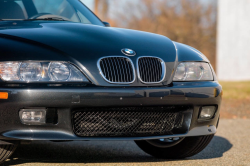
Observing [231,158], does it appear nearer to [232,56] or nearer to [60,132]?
[60,132]

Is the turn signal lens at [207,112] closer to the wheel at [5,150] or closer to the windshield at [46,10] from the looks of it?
the wheel at [5,150]

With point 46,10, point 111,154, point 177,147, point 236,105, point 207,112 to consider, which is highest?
point 46,10

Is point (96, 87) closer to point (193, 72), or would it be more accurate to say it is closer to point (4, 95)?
Result: point (4, 95)

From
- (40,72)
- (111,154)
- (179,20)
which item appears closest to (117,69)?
(40,72)

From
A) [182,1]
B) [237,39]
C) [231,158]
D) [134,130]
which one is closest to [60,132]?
[134,130]

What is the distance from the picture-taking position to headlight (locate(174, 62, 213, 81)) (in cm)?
338

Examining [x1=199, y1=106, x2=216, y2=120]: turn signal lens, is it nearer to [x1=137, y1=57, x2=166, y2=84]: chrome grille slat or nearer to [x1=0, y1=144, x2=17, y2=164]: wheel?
[x1=137, y1=57, x2=166, y2=84]: chrome grille slat

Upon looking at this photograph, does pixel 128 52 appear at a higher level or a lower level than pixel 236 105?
higher

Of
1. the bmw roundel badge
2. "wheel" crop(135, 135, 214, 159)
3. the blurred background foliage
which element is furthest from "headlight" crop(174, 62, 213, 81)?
the blurred background foliage

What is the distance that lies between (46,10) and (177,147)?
207 centimetres

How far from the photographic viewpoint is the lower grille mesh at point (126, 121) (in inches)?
121

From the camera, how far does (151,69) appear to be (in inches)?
129

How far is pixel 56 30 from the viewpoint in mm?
3434

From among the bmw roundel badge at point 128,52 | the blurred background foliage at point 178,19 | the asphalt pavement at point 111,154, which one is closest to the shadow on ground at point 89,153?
the asphalt pavement at point 111,154
